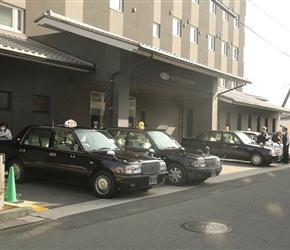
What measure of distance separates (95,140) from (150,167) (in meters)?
1.67

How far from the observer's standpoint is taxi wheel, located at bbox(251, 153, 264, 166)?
1665 centimetres

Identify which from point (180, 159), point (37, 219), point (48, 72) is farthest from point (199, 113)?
point (37, 219)

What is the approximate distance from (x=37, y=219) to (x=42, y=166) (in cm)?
314

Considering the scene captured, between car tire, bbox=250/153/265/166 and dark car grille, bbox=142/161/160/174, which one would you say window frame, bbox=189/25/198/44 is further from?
dark car grille, bbox=142/161/160/174

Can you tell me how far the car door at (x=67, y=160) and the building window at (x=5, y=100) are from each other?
5321mm

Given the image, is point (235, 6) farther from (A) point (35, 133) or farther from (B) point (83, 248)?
(B) point (83, 248)

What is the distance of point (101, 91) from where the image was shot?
61.1 ft

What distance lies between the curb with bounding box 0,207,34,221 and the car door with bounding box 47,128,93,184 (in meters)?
2.10

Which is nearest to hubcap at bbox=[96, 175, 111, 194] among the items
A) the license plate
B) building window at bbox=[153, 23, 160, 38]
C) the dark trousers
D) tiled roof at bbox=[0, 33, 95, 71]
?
the license plate

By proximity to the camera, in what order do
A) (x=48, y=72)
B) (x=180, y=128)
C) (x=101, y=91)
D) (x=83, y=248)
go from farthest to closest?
(x=180, y=128) → (x=101, y=91) → (x=48, y=72) → (x=83, y=248)

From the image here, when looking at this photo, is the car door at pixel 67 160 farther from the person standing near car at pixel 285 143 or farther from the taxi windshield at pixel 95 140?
the person standing near car at pixel 285 143

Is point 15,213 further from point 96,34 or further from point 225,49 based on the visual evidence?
point 225,49

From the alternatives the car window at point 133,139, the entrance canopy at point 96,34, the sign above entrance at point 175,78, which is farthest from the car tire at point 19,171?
the sign above entrance at point 175,78

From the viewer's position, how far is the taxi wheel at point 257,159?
1665 cm
